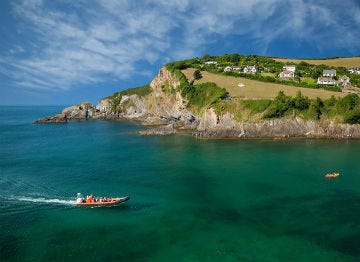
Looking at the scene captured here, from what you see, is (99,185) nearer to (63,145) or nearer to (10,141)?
(63,145)

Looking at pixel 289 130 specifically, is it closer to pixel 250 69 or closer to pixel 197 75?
pixel 197 75

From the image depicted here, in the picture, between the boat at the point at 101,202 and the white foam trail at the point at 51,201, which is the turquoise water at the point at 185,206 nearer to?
the white foam trail at the point at 51,201

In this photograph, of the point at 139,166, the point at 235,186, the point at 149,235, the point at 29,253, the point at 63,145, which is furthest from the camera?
the point at 63,145

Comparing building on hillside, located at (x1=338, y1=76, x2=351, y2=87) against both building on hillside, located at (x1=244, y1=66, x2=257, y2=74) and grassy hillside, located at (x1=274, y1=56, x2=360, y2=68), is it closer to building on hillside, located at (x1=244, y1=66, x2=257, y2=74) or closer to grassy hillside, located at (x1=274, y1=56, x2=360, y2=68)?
grassy hillside, located at (x1=274, y1=56, x2=360, y2=68)

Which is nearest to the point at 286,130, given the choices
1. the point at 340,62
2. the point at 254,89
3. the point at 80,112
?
the point at 254,89

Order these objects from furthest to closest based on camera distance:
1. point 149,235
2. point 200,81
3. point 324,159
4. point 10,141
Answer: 1. point 200,81
2. point 10,141
3. point 324,159
4. point 149,235

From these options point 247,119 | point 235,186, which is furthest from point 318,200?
point 247,119
